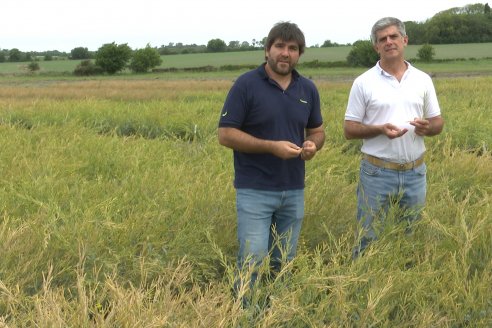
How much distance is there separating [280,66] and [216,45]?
99514 millimetres

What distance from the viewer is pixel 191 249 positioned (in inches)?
133

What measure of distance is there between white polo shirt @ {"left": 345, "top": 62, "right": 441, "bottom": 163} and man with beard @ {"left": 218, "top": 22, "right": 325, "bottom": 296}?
20.1 inches

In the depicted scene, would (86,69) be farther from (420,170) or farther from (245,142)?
(245,142)

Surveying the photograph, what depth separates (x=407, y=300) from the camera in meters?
2.51

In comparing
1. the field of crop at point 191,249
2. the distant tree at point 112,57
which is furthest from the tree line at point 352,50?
the field of crop at point 191,249

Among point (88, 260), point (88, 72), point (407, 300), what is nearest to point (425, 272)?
point (407, 300)

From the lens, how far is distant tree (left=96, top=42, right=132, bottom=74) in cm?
6131

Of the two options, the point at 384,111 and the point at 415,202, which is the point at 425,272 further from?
the point at 384,111

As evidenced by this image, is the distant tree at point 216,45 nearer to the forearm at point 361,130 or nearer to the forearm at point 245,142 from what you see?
the forearm at point 361,130

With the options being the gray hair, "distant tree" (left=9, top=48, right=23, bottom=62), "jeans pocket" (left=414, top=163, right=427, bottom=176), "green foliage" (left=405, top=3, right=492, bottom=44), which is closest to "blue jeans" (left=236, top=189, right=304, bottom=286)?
"jeans pocket" (left=414, top=163, right=427, bottom=176)

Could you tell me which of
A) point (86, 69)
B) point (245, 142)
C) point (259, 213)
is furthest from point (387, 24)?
point (86, 69)

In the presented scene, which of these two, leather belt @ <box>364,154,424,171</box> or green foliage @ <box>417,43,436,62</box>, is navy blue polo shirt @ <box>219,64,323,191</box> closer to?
leather belt @ <box>364,154,424,171</box>

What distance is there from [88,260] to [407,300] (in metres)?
1.73

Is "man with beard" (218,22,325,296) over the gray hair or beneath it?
beneath
